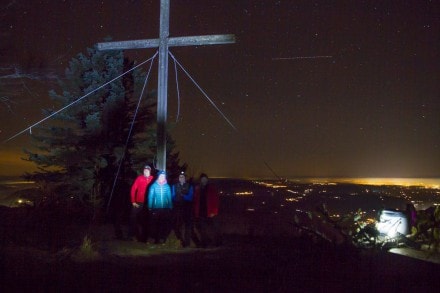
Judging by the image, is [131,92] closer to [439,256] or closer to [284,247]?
[284,247]

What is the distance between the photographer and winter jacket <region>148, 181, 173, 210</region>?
10.4 metres

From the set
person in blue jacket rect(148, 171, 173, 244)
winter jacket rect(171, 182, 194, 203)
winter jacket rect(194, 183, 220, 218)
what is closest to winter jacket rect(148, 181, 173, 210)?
person in blue jacket rect(148, 171, 173, 244)

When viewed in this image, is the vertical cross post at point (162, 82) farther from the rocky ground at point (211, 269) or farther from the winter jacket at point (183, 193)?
the rocky ground at point (211, 269)

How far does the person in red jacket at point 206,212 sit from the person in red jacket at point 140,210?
41.2 inches

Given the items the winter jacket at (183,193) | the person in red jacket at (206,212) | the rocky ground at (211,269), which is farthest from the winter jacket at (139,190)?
the person in red jacket at (206,212)

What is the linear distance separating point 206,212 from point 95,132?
860 centimetres

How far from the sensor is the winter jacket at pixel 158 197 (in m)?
10.4

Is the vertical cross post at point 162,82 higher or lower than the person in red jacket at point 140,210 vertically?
higher

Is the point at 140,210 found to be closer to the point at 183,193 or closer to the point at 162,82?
the point at 183,193

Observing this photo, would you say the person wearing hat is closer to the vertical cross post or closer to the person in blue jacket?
the person in blue jacket

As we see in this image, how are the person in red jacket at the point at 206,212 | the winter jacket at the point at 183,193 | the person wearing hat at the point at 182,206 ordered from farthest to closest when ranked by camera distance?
the winter jacket at the point at 183,193 → the person wearing hat at the point at 182,206 → the person in red jacket at the point at 206,212

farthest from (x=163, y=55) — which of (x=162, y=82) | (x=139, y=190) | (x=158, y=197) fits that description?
(x=158, y=197)

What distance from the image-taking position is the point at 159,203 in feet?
34.3

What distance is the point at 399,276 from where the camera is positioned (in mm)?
8062
